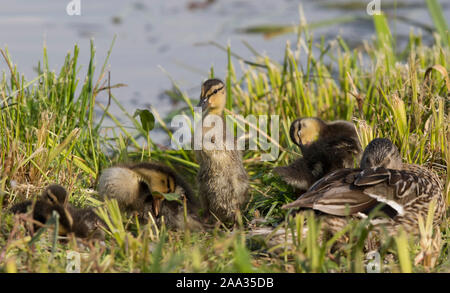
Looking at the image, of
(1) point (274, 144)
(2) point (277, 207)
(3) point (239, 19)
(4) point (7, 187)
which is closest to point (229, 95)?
(1) point (274, 144)

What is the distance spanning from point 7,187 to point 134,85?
343 centimetres

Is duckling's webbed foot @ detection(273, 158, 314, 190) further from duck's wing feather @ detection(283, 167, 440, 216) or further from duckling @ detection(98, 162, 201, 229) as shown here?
duckling @ detection(98, 162, 201, 229)

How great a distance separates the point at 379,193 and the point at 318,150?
868 millimetres

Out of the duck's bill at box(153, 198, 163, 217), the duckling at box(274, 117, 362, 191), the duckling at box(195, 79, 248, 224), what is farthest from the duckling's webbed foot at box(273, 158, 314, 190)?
the duck's bill at box(153, 198, 163, 217)

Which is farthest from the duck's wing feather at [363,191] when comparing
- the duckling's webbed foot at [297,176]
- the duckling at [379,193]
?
the duckling's webbed foot at [297,176]

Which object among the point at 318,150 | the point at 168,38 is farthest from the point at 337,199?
the point at 168,38

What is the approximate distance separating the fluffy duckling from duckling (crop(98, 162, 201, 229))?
0.83 ft

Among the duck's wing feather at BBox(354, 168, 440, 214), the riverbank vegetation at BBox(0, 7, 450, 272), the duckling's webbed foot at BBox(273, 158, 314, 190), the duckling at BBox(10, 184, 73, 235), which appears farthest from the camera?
the duckling's webbed foot at BBox(273, 158, 314, 190)

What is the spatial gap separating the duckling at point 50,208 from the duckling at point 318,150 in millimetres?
1372

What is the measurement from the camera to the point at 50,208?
3.93 meters

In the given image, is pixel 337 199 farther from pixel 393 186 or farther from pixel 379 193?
pixel 393 186

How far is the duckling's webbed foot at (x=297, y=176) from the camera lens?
461 centimetres

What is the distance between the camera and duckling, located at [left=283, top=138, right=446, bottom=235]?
3955 mm
